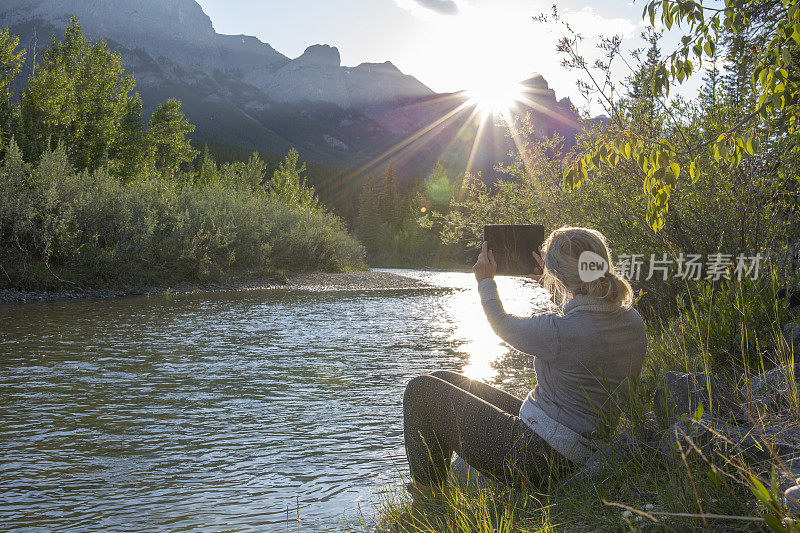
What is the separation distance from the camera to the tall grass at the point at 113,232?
21.0 meters

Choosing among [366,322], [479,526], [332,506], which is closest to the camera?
[479,526]

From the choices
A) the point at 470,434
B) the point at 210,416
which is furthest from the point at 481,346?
the point at 470,434

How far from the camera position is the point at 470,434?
11.8 ft

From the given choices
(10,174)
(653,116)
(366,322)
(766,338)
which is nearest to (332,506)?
(766,338)

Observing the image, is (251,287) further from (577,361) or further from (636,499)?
(636,499)

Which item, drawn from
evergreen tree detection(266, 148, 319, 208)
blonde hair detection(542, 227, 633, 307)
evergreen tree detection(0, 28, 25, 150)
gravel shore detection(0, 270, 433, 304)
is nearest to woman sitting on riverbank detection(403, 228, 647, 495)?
blonde hair detection(542, 227, 633, 307)

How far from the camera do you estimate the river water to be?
14.4 feet

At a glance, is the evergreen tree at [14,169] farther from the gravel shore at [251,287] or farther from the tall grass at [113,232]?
the gravel shore at [251,287]

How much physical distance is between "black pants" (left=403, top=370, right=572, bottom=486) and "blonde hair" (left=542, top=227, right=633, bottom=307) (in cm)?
80

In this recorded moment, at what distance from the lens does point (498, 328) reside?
3295 millimetres

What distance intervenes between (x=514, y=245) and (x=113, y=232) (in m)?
23.6

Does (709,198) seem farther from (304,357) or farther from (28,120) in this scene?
(28,120)

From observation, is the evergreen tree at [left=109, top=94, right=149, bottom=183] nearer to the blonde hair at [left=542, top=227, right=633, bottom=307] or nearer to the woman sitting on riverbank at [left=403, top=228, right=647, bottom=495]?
the woman sitting on riverbank at [left=403, top=228, right=647, bottom=495]

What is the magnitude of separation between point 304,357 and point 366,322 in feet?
17.1
